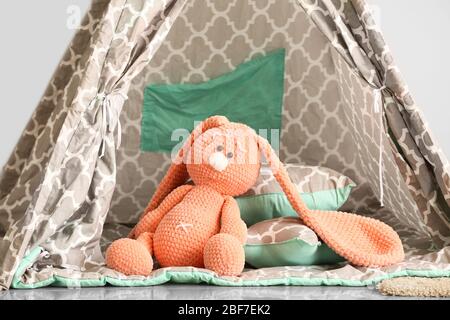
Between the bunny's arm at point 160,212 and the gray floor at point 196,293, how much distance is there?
33 cm

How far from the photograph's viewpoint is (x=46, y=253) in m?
2.62

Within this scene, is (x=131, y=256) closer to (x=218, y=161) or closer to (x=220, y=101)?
(x=218, y=161)

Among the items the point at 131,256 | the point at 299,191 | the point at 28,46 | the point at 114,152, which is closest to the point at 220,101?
the point at 299,191

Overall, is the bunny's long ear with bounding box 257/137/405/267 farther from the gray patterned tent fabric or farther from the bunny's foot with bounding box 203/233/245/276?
the bunny's foot with bounding box 203/233/245/276

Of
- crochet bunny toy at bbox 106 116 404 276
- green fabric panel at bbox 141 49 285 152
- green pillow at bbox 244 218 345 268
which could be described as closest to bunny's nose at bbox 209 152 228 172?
crochet bunny toy at bbox 106 116 404 276

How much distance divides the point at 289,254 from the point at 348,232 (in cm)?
25

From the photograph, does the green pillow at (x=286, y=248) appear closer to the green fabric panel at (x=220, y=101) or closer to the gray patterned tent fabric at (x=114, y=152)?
the gray patterned tent fabric at (x=114, y=152)

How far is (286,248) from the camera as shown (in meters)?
2.68

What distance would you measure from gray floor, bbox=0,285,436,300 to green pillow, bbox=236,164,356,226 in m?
0.55

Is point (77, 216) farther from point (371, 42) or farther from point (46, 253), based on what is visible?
point (371, 42)

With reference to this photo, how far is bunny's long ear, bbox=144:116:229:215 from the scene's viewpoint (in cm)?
291

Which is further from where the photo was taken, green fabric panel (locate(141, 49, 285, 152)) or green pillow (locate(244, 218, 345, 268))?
green fabric panel (locate(141, 49, 285, 152))

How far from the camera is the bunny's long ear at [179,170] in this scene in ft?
9.54
